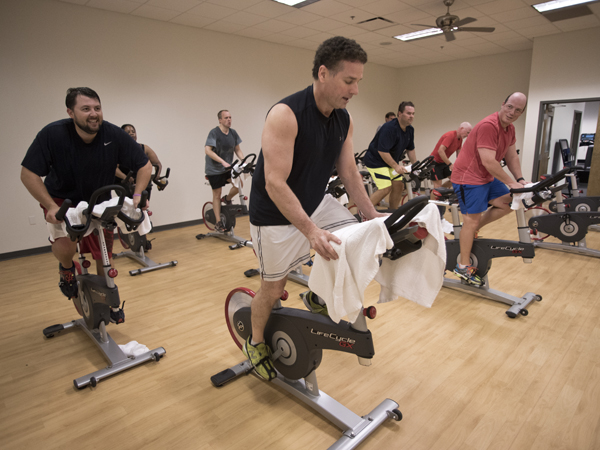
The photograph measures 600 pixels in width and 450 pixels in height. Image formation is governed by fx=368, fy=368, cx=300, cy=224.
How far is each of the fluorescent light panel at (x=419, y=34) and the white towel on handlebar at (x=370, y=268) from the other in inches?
253

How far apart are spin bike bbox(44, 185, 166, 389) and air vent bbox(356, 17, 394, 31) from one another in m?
5.15

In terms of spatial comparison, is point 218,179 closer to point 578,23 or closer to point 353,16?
point 353,16

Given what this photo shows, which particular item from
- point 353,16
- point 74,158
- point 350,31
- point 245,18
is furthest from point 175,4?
point 74,158

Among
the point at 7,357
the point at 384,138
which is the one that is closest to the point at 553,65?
the point at 384,138

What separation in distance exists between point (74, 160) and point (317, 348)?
175cm

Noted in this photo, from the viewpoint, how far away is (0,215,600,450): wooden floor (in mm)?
1686

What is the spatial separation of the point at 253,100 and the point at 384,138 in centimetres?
328

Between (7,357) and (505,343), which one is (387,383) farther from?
(7,357)

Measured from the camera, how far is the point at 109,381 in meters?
2.13

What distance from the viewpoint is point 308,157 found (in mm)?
1547

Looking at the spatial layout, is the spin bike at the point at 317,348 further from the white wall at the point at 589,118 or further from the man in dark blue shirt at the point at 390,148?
the white wall at the point at 589,118

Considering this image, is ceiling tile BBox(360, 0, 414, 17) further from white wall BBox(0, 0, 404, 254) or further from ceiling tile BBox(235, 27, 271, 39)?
white wall BBox(0, 0, 404, 254)

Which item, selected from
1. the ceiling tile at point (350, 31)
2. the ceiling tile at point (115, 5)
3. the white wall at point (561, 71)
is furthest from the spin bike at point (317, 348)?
the white wall at point (561, 71)

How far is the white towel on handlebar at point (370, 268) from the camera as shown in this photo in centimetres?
123
